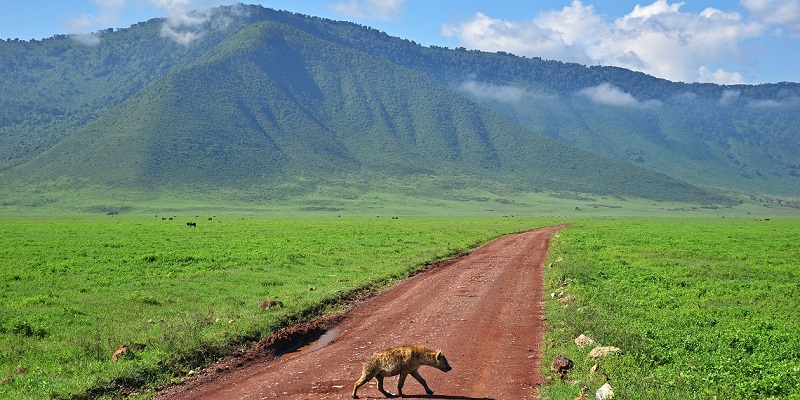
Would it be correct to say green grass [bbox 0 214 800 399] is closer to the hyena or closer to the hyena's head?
the hyena's head

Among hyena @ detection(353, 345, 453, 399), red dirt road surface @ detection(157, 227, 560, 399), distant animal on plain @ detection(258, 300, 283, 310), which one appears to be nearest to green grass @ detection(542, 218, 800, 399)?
red dirt road surface @ detection(157, 227, 560, 399)

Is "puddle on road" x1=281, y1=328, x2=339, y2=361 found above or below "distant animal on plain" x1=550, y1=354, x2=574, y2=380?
below

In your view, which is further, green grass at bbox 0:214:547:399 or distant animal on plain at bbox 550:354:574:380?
green grass at bbox 0:214:547:399

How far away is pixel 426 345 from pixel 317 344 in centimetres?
320

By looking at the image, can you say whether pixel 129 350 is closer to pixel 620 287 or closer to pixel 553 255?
pixel 620 287

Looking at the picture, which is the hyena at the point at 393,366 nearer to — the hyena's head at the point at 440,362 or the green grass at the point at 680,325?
the hyena's head at the point at 440,362

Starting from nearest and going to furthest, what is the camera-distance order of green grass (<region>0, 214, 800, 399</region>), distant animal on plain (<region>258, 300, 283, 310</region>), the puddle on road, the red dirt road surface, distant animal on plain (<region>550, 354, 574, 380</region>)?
the red dirt road surface, green grass (<region>0, 214, 800, 399</region>), distant animal on plain (<region>550, 354, 574, 380</region>), the puddle on road, distant animal on plain (<region>258, 300, 283, 310</region>)

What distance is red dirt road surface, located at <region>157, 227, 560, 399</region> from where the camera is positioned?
11.8 m

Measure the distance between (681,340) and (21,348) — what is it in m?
15.3

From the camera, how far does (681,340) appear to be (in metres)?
14.2

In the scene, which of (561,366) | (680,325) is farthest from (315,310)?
Result: (680,325)

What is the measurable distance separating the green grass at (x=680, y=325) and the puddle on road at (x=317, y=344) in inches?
224

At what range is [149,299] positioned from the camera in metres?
20.6

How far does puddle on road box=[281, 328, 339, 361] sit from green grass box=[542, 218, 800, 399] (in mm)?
5693
